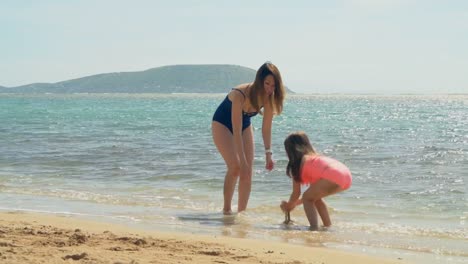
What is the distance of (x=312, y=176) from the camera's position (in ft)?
21.8

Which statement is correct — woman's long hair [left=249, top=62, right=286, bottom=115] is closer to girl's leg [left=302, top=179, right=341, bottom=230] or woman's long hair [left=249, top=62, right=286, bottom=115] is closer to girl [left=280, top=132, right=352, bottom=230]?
girl [left=280, top=132, right=352, bottom=230]

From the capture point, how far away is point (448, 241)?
20.0 ft

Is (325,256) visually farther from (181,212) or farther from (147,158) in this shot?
(147,158)

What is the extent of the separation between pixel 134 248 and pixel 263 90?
2432 mm

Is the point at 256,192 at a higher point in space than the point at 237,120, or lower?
lower

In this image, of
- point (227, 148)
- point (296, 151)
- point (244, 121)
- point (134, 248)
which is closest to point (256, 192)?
point (227, 148)

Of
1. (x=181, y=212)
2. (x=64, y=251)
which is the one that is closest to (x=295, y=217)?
(x=181, y=212)

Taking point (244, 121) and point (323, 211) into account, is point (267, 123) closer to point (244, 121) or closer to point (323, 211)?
point (244, 121)

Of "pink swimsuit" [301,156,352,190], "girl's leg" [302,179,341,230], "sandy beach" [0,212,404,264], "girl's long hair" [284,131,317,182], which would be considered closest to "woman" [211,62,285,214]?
"girl's long hair" [284,131,317,182]

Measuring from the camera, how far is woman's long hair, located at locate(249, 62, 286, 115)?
669cm

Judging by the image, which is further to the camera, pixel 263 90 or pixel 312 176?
pixel 263 90

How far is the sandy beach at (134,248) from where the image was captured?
14.7 feet

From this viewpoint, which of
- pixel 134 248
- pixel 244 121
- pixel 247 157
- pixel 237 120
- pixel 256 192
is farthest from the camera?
pixel 256 192

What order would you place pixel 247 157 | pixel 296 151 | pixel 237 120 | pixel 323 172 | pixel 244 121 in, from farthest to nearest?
pixel 247 157 → pixel 244 121 → pixel 237 120 → pixel 296 151 → pixel 323 172
